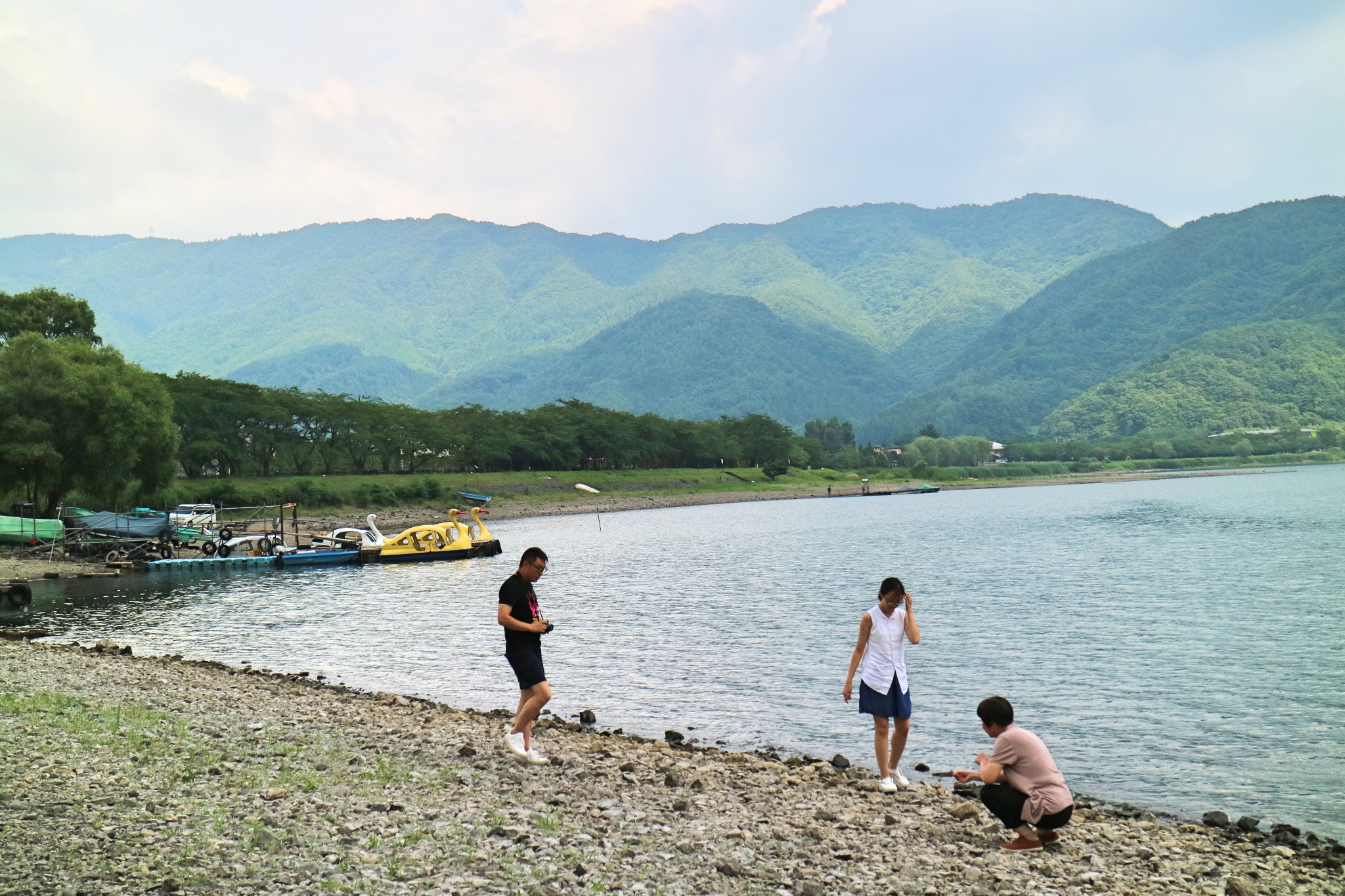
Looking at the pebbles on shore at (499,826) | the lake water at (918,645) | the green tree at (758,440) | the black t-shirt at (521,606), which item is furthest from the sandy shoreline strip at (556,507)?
the black t-shirt at (521,606)

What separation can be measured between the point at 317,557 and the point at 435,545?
656cm

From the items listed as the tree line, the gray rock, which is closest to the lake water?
the gray rock

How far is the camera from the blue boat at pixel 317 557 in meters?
54.6

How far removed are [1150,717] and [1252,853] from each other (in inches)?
306

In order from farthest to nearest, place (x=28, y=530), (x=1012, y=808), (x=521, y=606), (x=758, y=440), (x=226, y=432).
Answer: (x=758, y=440) → (x=226, y=432) → (x=28, y=530) → (x=521, y=606) → (x=1012, y=808)

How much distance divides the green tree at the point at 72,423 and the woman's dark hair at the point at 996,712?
53.7 metres

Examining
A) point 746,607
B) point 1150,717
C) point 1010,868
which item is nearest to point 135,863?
point 1010,868

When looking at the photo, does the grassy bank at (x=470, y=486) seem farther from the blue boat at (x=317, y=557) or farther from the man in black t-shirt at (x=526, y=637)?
the man in black t-shirt at (x=526, y=637)

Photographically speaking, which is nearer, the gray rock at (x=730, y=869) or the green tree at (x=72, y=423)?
the gray rock at (x=730, y=869)

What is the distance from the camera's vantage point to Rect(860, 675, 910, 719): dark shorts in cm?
1133

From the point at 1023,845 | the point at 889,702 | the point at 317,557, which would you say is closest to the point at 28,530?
the point at 317,557

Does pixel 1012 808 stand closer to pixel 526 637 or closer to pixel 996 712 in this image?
pixel 996 712

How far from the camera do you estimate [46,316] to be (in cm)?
6731

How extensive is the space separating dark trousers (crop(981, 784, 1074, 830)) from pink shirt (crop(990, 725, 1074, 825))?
0.04m
